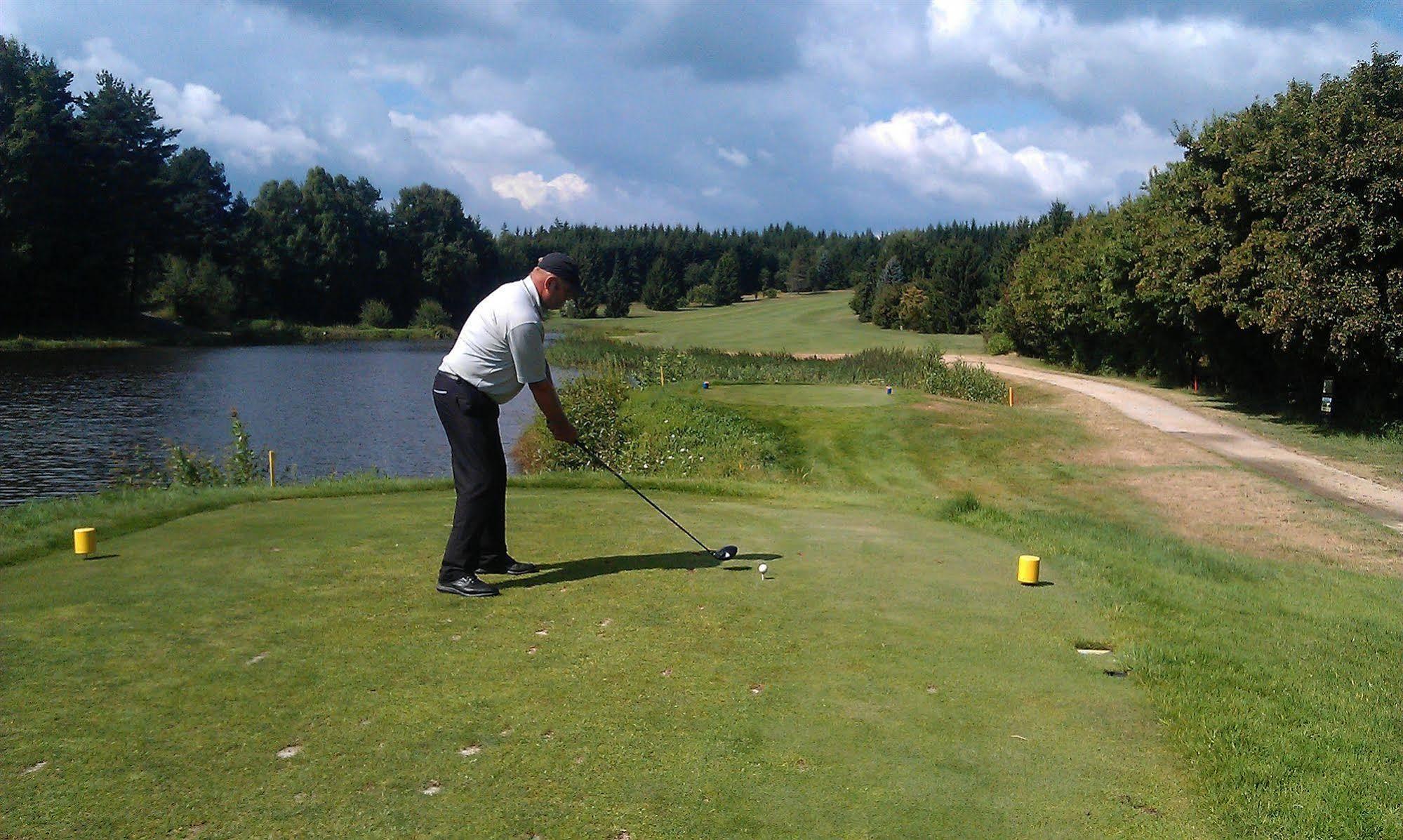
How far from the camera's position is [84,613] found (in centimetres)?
592

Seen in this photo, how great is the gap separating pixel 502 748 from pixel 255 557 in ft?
13.5

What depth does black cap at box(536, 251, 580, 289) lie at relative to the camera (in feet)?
23.8

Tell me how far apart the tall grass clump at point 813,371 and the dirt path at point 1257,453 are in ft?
14.3

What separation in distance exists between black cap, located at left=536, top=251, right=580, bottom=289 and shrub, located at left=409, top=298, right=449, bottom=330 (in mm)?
101936

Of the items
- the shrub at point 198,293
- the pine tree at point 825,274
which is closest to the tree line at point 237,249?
the shrub at point 198,293

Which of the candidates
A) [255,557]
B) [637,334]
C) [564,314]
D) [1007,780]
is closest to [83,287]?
[637,334]

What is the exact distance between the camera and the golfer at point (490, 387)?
23.0ft

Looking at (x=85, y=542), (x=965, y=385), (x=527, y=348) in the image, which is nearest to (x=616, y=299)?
(x=965, y=385)

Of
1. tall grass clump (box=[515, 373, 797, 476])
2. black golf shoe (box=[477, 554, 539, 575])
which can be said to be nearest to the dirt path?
tall grass clump (box=[515, 373, 797, 476])

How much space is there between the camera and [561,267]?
7.30m

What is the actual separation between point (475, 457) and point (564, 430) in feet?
2.27

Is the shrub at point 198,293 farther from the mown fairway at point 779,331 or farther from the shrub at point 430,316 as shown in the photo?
the mown fairway at point 779,331

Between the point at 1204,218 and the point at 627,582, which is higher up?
the point at 1204,218

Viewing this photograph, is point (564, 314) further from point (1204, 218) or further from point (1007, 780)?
point (1007, 780)
